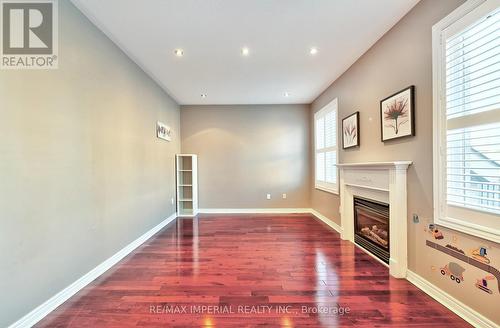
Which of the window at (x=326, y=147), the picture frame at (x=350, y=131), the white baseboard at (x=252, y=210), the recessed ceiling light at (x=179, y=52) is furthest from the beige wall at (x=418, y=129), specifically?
the white baseboard at (x=252, y=210)

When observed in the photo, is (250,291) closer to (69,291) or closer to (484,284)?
(69,291)

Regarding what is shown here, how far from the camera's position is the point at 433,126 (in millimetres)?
2113

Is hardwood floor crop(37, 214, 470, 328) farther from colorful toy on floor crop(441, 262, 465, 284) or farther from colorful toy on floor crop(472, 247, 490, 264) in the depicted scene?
colorful toy on floor crop(472, 247, 490, 264)

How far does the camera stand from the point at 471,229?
177 cm

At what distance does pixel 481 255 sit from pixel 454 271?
322 millimetres

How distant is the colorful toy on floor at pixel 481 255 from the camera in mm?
1696

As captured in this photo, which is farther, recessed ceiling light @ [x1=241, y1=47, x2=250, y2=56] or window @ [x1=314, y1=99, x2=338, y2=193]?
window @ [x1=314, y1=99, x2=338, y2=193]

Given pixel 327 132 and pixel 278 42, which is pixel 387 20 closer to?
pixel 278 42

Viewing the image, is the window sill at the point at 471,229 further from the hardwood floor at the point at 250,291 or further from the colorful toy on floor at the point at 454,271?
the hardwood floor at the point at 250,291

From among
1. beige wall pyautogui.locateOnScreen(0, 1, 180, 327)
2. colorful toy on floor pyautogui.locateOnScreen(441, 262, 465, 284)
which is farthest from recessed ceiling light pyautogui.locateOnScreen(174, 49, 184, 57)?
colorful toy on floor pyautogui.locateOnScreen(441, 262, 465, 284)

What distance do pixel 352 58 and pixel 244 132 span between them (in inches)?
125

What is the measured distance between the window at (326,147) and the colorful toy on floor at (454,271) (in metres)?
2.29

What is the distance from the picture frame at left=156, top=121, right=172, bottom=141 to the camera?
4543 mm

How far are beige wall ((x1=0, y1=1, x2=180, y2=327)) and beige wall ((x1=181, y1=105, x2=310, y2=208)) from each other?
247 cm
